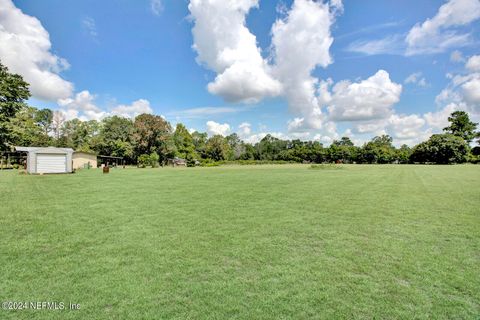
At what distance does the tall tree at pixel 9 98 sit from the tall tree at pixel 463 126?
86.4m

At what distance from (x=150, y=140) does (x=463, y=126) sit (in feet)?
241

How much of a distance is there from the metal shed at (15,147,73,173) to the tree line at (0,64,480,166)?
662 cm

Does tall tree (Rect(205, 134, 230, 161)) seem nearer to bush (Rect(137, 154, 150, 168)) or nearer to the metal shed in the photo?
bush (Rect(137, 154, 150, 168))

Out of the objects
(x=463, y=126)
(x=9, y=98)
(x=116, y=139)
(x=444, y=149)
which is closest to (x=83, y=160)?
(x=9, y=98)

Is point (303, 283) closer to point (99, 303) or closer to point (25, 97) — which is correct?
point (99, 303)

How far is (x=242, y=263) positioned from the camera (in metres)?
4.42

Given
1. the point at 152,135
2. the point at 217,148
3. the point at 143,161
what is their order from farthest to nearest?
the point at 217,148
the point at 152,135
the point at 143,161

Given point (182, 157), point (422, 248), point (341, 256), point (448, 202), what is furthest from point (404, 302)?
point (182, 157)

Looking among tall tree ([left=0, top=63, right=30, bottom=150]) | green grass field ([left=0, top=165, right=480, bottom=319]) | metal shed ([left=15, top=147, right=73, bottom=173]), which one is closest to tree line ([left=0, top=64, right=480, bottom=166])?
tall tree ([left=0, top=63, right=30, bottom=150])

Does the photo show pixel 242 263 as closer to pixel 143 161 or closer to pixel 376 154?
pixel 143 161

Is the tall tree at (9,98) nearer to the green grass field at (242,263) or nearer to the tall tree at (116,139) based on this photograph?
the tall tree at (116,139)

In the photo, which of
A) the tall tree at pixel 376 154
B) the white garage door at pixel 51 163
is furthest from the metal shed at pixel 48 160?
the tall tree at pixel 376 154

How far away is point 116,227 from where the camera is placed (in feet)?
21.6

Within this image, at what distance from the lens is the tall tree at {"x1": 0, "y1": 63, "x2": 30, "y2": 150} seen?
1181 inches
